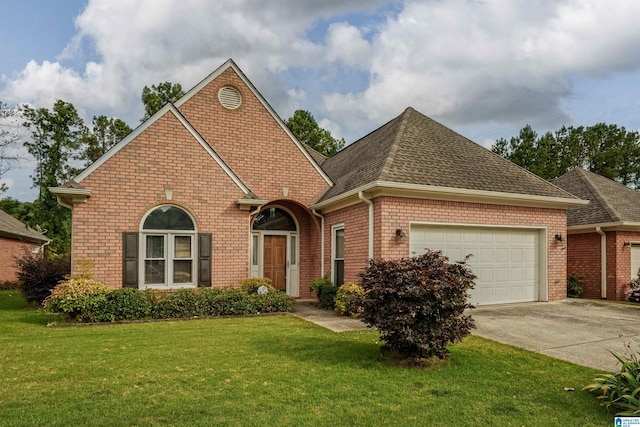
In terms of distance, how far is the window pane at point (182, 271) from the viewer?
37.7ft

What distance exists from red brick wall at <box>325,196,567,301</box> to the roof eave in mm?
→ 151

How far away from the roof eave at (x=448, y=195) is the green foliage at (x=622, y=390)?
623 cm

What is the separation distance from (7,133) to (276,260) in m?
17.9

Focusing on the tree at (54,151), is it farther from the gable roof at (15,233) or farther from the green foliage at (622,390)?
the green foliage at (622,390)

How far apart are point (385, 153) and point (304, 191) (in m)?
3.22

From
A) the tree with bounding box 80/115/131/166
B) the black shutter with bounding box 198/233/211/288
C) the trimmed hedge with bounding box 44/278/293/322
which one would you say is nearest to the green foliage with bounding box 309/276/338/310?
the trimmed hedge with bounding box 44/278/293/322

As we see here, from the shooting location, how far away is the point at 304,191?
1396 cm

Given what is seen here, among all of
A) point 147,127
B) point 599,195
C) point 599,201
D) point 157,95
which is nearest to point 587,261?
point 599,201

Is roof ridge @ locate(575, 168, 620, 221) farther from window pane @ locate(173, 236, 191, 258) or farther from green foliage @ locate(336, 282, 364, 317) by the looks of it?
window pane @ locate(173, 236, 191, 258)

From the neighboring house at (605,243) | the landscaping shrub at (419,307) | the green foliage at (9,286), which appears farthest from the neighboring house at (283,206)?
the green foliage at (9,286)

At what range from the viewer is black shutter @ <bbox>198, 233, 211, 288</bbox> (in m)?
11.6

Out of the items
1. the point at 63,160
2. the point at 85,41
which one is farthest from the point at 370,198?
the point at 63,160

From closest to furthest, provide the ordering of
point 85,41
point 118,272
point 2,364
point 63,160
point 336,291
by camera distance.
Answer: point 2,364 < point 118,272 < point 336,291 < point 85,41 < point 63,160

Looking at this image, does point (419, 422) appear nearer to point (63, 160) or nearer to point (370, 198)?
point (370, 198)
